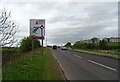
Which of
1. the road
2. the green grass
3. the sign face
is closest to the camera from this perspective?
the green grass

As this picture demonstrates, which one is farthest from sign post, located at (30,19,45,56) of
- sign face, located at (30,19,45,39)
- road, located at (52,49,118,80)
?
road, located at (52,49,118,80)

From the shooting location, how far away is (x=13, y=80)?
6105 millimetres

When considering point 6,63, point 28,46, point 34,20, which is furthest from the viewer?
point 28,46

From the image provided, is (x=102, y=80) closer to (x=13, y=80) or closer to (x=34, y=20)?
(x=13, y=80)

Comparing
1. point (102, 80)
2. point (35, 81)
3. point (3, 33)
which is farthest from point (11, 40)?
point (102, 80)

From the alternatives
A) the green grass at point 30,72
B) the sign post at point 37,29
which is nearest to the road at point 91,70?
the green grass at point 30,72

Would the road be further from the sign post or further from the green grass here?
the sign post

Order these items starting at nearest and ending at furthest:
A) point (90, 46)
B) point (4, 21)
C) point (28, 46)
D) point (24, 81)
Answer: point (24, 81) → point (4, 21) → point (28, 46) → point (90, 46)

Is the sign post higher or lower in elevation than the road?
higher

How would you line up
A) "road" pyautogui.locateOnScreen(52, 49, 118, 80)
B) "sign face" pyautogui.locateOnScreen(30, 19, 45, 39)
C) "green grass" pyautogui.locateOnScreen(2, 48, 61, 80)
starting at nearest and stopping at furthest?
"green grass" pyautogui.locateOnScreen(2, 48, 61, 80) < "road" pyautogui.locateOnScreen(52, 49, 118, 80) < "sign face" pyautogui.locateOnScreen(30, 19, 45, 39)

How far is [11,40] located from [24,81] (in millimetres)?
2115

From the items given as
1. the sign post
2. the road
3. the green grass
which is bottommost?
the road

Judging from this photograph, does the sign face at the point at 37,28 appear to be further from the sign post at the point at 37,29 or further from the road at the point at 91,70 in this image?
the road at the point at 91,70

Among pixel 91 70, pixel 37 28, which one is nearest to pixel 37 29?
pixel 37 28
